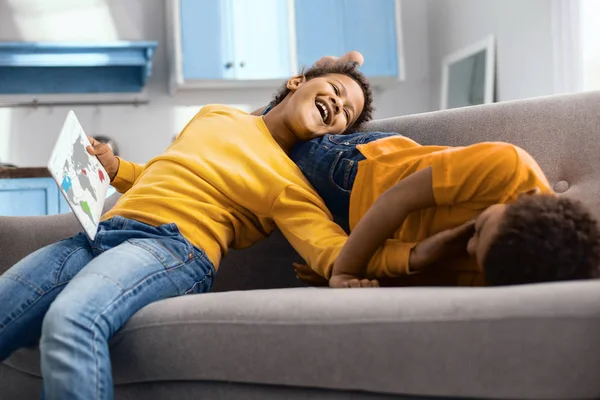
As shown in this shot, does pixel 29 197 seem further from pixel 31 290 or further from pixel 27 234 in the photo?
pixel 31 290

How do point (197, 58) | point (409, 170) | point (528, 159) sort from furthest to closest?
point (197, 58) < point (409, 170) < point (528, 159)

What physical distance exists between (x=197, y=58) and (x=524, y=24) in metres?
1.62

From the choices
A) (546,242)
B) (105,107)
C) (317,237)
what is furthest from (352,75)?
(105,107)

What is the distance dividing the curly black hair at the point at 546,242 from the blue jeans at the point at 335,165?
1.46 feet

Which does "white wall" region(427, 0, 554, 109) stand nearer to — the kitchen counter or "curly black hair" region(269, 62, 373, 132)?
"curly black hair" region(269, 62, 373, 132)

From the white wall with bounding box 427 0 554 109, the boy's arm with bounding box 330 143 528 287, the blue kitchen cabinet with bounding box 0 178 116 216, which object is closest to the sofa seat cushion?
the boy's arm with bounding box 330 143 528 287

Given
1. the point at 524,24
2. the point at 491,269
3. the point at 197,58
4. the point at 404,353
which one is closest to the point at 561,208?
the point at 491,269

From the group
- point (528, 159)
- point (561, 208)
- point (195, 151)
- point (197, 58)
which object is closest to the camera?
point (561, 208)

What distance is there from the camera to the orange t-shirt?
3.64 feet

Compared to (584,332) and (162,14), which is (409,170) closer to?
(584,332)

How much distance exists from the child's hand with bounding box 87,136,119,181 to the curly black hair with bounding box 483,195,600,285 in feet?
2.88

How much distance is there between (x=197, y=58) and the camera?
3859 millimetres

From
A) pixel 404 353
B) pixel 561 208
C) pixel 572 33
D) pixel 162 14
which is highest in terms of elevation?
pixel 162 14

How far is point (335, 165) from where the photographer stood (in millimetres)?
1453
